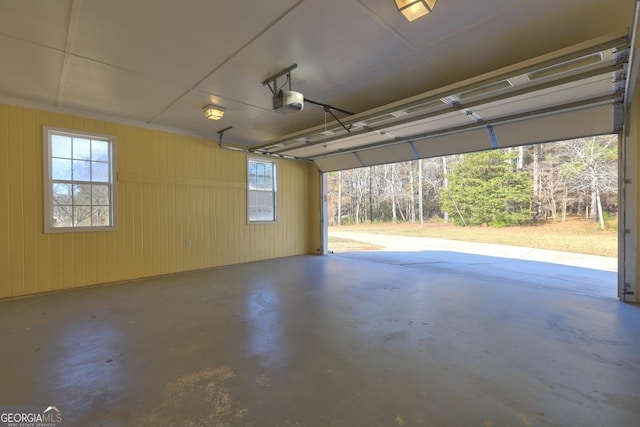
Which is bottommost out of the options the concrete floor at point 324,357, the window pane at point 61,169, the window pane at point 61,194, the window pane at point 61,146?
the concrete floor at point 324,357

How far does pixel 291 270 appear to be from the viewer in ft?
18.3

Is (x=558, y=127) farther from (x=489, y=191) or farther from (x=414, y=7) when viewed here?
(x=489, y=191)

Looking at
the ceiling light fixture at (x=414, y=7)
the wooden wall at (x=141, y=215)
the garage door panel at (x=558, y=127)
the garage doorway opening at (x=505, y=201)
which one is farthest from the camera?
the garage doorway opening at (x=505, y=201)

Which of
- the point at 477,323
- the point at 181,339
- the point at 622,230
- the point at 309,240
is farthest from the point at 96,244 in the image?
the point at 622,230

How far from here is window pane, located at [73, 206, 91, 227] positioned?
429 cm

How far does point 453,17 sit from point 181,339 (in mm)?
3544

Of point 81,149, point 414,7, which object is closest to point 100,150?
point 81,149

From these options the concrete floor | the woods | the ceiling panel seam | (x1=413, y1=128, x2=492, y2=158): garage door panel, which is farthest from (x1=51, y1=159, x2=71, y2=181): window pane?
the woods

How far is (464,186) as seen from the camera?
16.1 metres

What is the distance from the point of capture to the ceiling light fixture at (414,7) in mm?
1786

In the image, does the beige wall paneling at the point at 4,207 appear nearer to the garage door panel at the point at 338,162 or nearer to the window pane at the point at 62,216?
the window pane at the point at 62,216

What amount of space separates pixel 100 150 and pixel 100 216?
107 cm

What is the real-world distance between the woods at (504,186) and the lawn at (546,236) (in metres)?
0.53

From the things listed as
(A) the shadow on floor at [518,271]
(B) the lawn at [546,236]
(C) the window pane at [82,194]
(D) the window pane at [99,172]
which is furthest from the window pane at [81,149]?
(B) the lawn at [546,236]
